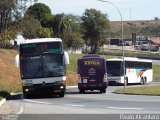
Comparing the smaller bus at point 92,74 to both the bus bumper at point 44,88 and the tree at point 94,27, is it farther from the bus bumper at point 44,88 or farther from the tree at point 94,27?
the tree at point 94,27

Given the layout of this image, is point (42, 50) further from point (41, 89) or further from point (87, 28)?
point (87, 28)

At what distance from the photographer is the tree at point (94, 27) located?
122 metres

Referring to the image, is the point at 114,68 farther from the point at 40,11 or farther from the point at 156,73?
the point at 40,11

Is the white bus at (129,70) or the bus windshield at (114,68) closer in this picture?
the bus windshield at (114,68)

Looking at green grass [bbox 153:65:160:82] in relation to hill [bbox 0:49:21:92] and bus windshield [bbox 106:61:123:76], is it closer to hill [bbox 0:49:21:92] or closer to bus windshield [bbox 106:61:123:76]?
bus windshield [bbox 106:61:123:76]

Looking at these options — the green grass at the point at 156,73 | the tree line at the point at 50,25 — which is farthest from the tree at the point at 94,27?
the green grass at the point at 156,73

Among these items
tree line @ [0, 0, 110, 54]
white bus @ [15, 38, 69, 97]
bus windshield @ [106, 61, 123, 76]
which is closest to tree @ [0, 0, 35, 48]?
tree line @ [0, 0, 110, 54]

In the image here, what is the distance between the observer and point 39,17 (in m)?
117

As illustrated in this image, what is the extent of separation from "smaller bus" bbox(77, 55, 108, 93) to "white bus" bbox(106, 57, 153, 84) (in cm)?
1246

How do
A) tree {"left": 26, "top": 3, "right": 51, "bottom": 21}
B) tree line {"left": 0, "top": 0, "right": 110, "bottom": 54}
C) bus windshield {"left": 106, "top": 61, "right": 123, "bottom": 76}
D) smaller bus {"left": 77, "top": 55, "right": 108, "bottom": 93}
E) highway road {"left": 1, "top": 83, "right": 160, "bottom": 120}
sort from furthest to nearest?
tree {"left": 26, "top": 3, "right": 51, "bottom": 21} → tree line {"left": 0, "top": 0, "right": 110, "bottom": 54} → bus windshield {"left": 106, "top": 61, "right": 123, "bottom": 76} → smaller bus {"left": 77, "top": 55, "right": 108, "bottom": 93} → highway road {"left": 1, "top": 83, "right": 160, "bottom": 120}

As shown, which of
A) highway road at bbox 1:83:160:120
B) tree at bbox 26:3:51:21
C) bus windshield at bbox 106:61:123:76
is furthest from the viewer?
tree at bbox 26:3:51:21

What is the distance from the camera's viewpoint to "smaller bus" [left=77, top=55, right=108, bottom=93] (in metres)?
40.6

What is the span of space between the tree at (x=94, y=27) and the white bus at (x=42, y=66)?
88972 mm

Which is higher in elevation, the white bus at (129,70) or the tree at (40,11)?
the tree at (40,11)
